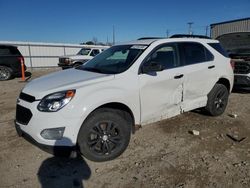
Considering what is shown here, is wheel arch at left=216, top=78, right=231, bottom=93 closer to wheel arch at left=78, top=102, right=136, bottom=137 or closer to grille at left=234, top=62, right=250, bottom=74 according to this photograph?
grille at left=234, top=62, right=250, bottom=74

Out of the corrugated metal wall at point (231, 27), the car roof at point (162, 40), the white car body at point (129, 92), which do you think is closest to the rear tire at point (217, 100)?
the white car body at point (129, 92)

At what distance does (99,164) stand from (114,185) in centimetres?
56

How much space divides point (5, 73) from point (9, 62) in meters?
0.66

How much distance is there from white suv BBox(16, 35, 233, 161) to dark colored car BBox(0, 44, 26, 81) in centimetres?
1028

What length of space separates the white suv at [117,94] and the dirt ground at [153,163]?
321mm

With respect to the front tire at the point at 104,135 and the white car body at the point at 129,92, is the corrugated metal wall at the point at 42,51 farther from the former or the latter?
the front tire at the point at 104,135

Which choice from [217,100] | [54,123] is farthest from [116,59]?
[217,100]

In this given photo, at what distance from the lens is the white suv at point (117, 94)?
3186 millimetres

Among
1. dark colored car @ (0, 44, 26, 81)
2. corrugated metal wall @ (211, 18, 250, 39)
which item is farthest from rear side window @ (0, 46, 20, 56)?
corrugated metal wall @ (211, 18, 250, 39)

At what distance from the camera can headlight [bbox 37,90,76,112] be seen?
316 centimetres

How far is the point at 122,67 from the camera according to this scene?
3.93 metres

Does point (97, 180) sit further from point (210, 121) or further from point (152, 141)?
point (210, 121)

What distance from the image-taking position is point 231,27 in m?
14.2

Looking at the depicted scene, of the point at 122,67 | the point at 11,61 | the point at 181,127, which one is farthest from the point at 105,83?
the point at 11,61
